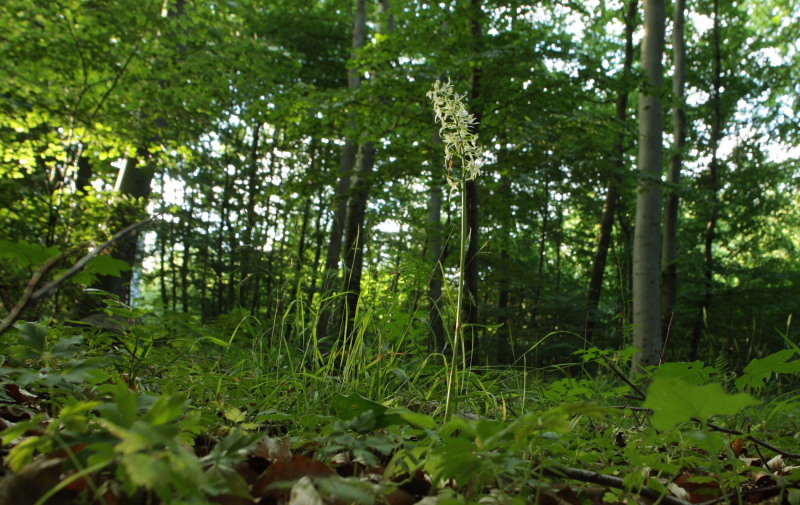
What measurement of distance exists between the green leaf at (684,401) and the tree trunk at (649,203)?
5080 mm

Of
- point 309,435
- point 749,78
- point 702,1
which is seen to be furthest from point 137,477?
point 749,78

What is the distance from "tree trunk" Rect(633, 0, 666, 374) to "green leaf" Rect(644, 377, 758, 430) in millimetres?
A: 5080

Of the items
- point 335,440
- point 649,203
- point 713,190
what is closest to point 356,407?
point 335,440

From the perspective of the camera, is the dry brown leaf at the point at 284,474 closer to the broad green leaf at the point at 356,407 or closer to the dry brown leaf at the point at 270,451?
the dry brown leaf at the point at 270,451

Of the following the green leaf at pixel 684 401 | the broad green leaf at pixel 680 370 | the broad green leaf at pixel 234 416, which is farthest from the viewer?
the broad green leaf at pixel 680 370

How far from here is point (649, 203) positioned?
6.26 meters

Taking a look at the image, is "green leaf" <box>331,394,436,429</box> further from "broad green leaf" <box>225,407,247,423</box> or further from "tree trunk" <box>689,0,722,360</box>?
"tree trunk" <box>689,0,722,360</box>

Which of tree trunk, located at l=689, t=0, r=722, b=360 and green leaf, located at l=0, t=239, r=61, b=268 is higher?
tree trunk, located at l=689, t=0, r=722, b=360

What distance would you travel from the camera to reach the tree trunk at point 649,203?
19.0 feet

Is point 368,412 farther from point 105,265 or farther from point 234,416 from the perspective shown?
point 105,265

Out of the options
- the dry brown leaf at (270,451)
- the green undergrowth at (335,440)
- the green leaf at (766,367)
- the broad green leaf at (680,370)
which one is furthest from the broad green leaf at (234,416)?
the green leaf at (766,367)

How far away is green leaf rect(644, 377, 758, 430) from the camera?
910 mm

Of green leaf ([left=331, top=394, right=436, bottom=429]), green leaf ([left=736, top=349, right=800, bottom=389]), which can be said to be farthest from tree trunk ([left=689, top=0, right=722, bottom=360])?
green leaf ([left=331, top=394, right=436, bottom=429])

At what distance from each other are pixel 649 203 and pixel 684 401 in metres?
5.97
